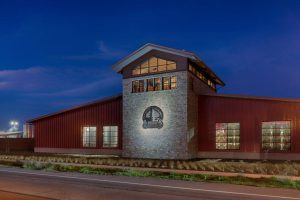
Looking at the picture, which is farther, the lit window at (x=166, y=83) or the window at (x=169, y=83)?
the lit window at (x=166, y=83)

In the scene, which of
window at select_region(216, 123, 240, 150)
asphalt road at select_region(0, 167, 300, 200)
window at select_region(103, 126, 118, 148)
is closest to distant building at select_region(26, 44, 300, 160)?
window at select_region(216, 123, 240, 150)

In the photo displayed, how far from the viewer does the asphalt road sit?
12156mm

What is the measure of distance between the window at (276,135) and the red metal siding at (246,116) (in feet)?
1.02

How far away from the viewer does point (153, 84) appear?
30.5 metres

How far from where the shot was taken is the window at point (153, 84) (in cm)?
3019

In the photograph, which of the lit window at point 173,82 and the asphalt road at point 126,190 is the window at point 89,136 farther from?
the asphalt road at point 126,190

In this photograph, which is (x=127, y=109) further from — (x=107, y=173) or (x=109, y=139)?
(x=107, y=173)

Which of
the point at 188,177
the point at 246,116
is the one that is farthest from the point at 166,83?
the point at 188,177

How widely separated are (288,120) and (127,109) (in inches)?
512

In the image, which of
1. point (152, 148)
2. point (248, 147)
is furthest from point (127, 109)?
point (248, 147)

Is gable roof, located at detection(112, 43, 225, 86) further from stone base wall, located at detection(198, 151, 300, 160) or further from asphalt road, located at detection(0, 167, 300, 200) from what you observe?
asphalt road, located at detection(0, 167, 300, 200)

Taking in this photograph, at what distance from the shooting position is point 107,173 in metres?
19.6

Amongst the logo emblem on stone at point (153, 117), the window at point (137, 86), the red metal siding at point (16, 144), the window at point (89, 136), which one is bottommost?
the red metal siding at point (16, 144)

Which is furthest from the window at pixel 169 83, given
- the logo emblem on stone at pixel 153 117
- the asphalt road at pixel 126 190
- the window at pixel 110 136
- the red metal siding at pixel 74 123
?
the asphalt road at pixel 126 190
